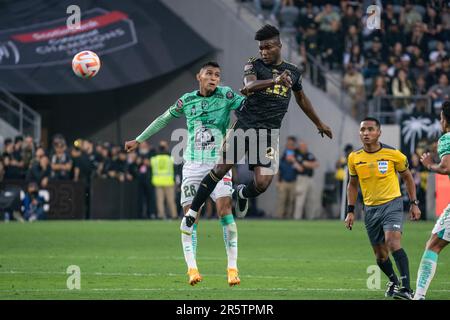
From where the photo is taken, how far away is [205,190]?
14.3m

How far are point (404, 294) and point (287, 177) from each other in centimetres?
2133

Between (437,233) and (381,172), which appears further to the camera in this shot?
(381,172)

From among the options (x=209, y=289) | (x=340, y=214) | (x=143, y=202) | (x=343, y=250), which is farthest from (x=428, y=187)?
(x=209, y=289)

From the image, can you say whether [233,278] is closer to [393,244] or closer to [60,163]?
[393,244]

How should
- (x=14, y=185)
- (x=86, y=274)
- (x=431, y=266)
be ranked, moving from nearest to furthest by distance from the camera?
(x=431, y=266)
(x=86, y=274)
(x=14, y=185)

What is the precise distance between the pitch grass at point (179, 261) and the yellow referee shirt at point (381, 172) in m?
1.27

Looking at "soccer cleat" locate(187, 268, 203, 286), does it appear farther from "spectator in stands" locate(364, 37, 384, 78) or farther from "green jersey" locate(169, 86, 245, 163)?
"spectator in stands" locate(364, 37, 384, 78)

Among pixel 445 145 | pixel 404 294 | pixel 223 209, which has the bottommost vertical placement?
pixel 404 294

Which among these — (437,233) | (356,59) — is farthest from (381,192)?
(356,59)

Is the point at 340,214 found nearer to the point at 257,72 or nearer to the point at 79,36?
the point at 79,36

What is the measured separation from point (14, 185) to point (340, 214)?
11.0 meters

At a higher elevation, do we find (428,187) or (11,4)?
(11,4)

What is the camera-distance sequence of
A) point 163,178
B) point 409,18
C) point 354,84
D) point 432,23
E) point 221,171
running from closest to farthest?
point 221,171
point 163,178
point 354,84
point 409,18
point 432,23

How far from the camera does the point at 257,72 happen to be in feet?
46.1
